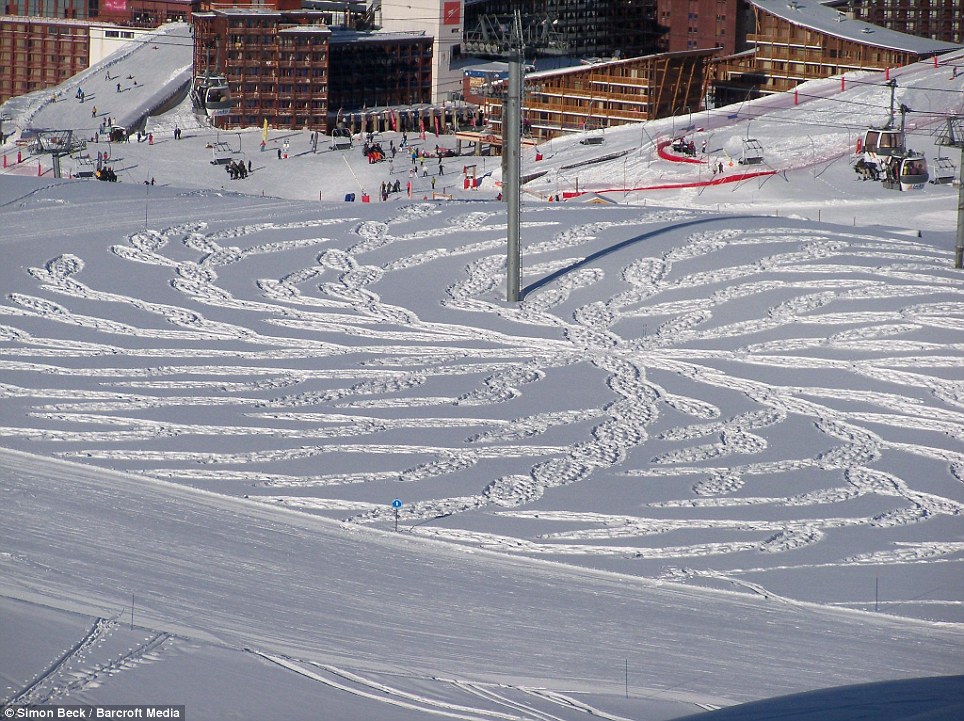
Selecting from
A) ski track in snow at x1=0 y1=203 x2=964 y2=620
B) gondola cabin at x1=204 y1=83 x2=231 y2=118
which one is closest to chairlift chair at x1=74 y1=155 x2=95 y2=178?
gondola cabin at x1=204 y1=83 x2=231 y2=118

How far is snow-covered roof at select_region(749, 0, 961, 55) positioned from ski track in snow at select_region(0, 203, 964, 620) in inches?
1000

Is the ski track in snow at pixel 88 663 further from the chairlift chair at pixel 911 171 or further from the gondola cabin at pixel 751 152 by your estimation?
the gondola cabin at pixel 751 152

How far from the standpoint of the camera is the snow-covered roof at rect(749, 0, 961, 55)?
37406 mm

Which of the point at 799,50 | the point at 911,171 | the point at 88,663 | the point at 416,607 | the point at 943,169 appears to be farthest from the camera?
the point at 799,50

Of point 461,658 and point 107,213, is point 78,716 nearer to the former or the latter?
point 461,658

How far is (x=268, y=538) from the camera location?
7805mm

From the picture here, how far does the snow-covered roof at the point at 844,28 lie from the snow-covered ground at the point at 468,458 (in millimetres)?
24423

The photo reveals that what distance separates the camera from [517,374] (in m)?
11.1

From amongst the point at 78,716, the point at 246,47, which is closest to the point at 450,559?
the point at 78,716

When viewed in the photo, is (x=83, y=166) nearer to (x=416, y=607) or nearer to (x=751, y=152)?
(x=751, y=152)

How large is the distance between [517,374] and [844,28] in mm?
31769

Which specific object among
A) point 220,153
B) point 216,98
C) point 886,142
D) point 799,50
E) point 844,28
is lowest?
point 220,153

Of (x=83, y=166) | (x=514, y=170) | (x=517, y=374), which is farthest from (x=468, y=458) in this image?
(x=83, y=166)

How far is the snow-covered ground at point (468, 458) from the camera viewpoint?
615 cm
